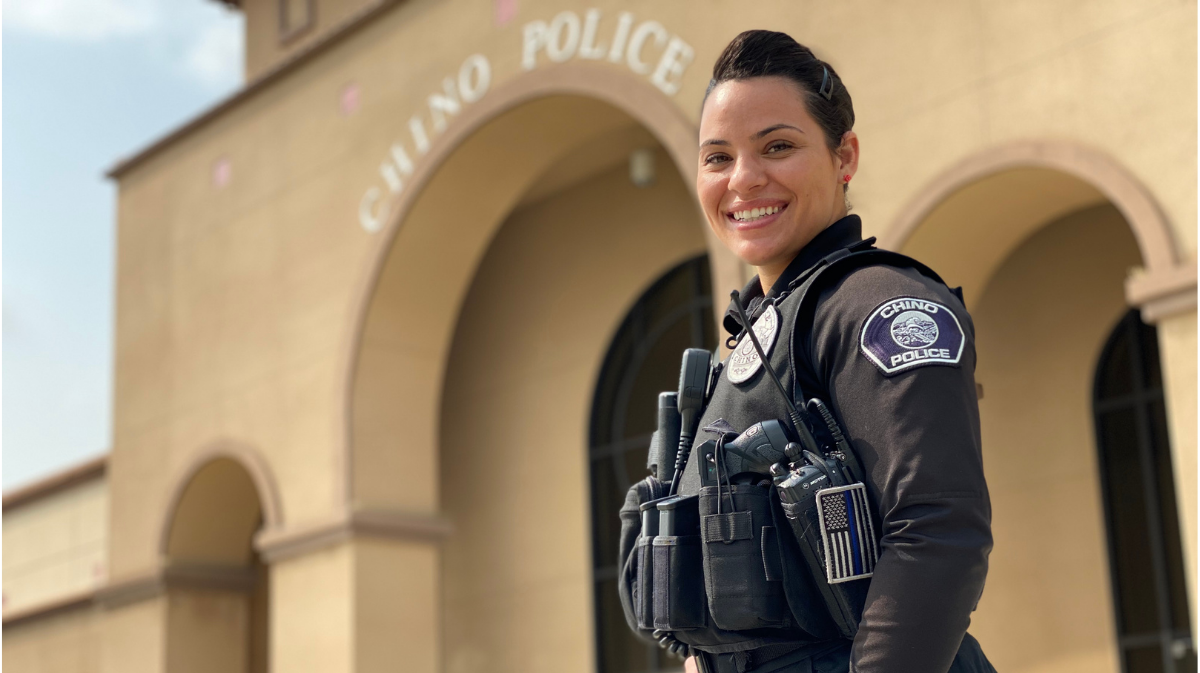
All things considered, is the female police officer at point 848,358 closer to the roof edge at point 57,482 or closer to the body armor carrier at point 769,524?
the body armor carrier at point 769,524

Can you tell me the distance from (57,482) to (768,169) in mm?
13589

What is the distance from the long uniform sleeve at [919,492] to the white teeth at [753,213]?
33 cm

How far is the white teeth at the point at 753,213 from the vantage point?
6.84ft

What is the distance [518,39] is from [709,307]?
255 cm

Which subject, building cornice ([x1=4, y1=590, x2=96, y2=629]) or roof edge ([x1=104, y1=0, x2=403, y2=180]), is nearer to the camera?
roof edge ([x1=104, y1=0, x2=403, y2=180])

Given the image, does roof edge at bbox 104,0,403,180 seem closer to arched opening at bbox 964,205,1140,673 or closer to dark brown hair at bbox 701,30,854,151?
arched opening at bbox 964,205,1140,673

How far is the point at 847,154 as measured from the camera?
7.11 ft

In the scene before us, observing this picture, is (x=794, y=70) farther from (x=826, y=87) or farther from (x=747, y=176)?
(x=747, y=176)

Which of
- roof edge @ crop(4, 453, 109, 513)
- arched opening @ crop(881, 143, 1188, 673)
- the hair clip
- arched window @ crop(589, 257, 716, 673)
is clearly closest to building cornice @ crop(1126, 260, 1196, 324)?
arched opening @ crop(881, 143, 1188, 673)

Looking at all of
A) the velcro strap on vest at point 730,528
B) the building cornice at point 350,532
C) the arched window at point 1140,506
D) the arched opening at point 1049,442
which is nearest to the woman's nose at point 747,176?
the velcro strap on vest at point 730,528

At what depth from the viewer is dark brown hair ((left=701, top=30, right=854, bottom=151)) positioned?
206 centimetres

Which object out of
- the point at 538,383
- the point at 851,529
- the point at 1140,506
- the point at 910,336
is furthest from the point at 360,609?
the point at 910,336

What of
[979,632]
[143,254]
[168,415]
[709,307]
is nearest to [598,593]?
[709,307]

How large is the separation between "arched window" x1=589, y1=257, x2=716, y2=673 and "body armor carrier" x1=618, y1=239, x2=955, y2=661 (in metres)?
7.86
